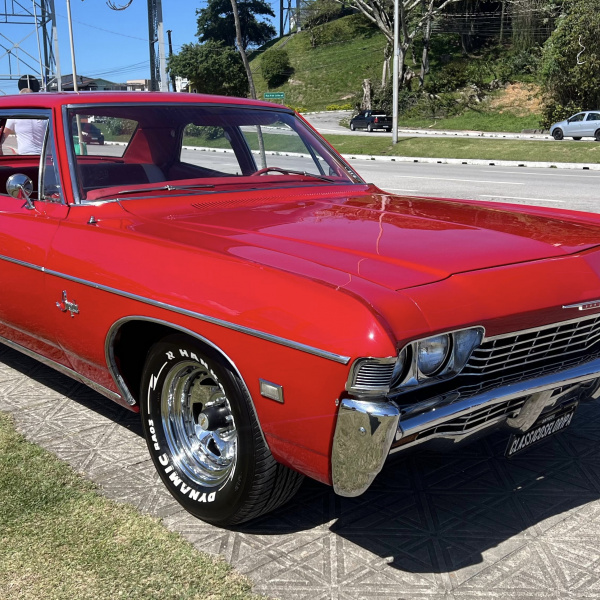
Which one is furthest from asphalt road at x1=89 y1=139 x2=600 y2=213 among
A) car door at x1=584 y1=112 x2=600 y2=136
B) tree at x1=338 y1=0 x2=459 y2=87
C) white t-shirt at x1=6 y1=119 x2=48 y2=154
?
tree at x1=338 y1=0 x2=459 y2=87

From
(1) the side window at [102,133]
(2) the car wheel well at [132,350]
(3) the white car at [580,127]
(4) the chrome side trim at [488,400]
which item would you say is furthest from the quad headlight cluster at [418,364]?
(3) the white car at [580,127]

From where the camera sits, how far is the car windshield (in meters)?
3.57

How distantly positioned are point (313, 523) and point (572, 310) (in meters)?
1.23

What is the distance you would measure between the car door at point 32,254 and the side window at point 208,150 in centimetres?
67

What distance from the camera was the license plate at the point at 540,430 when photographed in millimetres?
2785

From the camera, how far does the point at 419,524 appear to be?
9.34ft

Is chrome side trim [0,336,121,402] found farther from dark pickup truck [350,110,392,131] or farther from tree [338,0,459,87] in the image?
tree [338,0,459,87]

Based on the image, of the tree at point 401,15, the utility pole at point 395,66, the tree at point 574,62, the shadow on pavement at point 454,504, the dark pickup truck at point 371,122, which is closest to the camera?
the shadow on pavement at point 454,504

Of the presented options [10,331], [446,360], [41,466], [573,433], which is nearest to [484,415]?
[446,360]

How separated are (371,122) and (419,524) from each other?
1545 inches

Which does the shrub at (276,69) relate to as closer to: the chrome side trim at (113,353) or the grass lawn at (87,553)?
the chrome side trim at (113,353)

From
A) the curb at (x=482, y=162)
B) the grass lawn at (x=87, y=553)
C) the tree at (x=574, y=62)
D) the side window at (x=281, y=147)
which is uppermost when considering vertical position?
the tree at (x=574, y=62)

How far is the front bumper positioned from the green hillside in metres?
56.8

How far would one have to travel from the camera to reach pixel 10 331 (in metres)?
3.88
